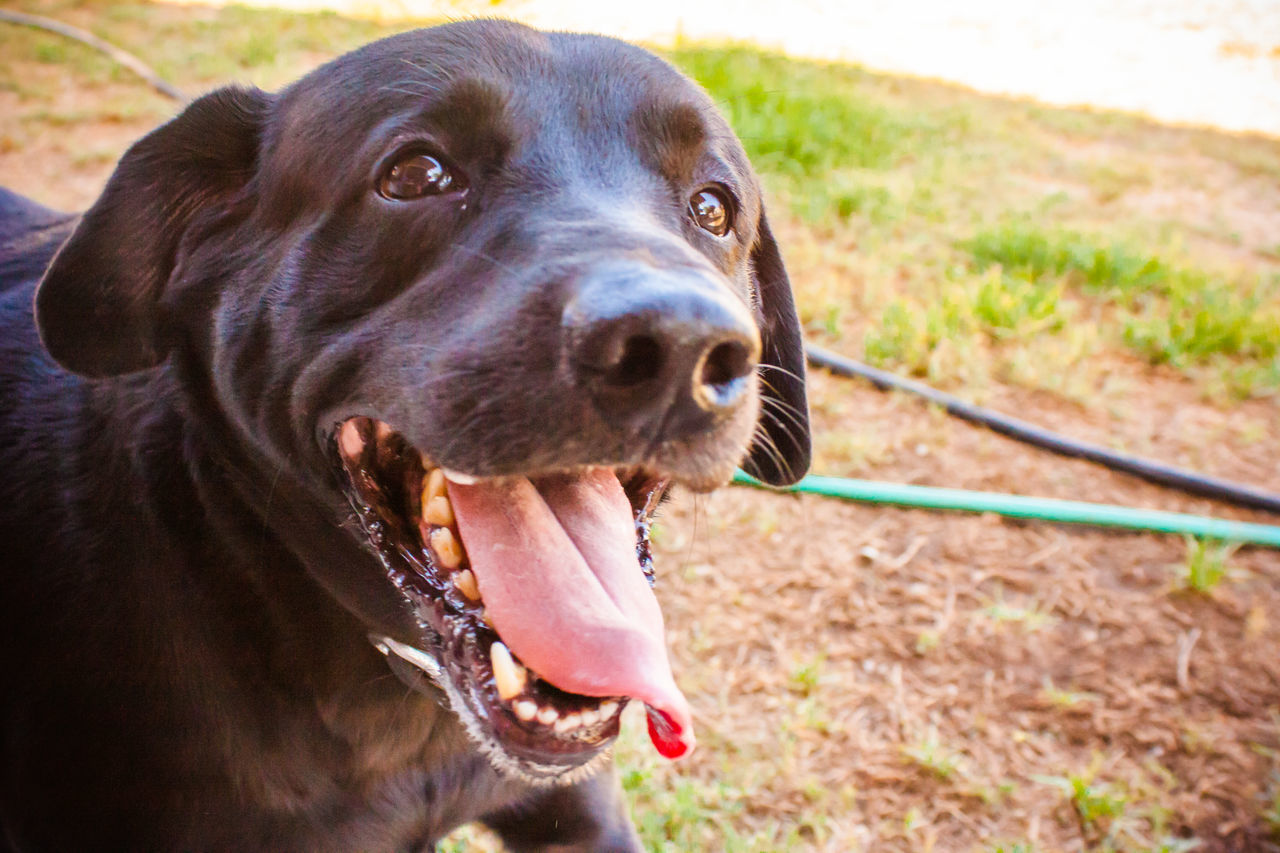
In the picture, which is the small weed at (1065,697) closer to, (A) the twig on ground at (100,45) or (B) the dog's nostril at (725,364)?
(B) the dog's nostril at (725,364)

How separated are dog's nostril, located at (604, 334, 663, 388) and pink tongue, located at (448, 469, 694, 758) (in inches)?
15.4

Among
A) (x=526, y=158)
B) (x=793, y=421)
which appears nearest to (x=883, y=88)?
(x=793, y=421)

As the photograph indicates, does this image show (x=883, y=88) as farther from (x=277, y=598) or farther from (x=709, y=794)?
(x=277, y=598)

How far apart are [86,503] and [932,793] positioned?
193cm

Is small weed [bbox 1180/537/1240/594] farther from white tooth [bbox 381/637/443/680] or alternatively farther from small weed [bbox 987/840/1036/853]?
white tooth [bbox 381/637/443/680]

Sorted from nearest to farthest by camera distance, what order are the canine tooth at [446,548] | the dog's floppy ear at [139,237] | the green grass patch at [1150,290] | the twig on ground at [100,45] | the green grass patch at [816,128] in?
the canine tooth at [446,548], the dog's floppy ear at [139,237], the green grass patch at [1150,290], the green grass patch at [816,128], the twig on ground at [100,45]

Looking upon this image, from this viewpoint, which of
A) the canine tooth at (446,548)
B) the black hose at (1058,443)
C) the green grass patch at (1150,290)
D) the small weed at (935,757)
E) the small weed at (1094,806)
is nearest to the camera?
the canine tooth at (446,548)

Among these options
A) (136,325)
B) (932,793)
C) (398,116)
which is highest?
(398,116)

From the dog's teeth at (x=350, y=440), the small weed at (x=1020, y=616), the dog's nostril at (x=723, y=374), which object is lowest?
the small weed at (x=1020, y=616)

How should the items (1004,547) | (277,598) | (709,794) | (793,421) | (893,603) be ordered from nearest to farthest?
(277,598)
(793,421)
(709,794)
(893,603)
(1004,547)

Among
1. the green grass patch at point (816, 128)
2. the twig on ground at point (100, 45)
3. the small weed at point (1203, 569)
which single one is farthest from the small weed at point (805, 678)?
the twig on ground at point (100, 45)

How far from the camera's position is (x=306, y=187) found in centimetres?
165

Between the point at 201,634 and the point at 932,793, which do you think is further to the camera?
the point at 932,793

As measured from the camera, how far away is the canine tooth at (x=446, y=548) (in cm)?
154
